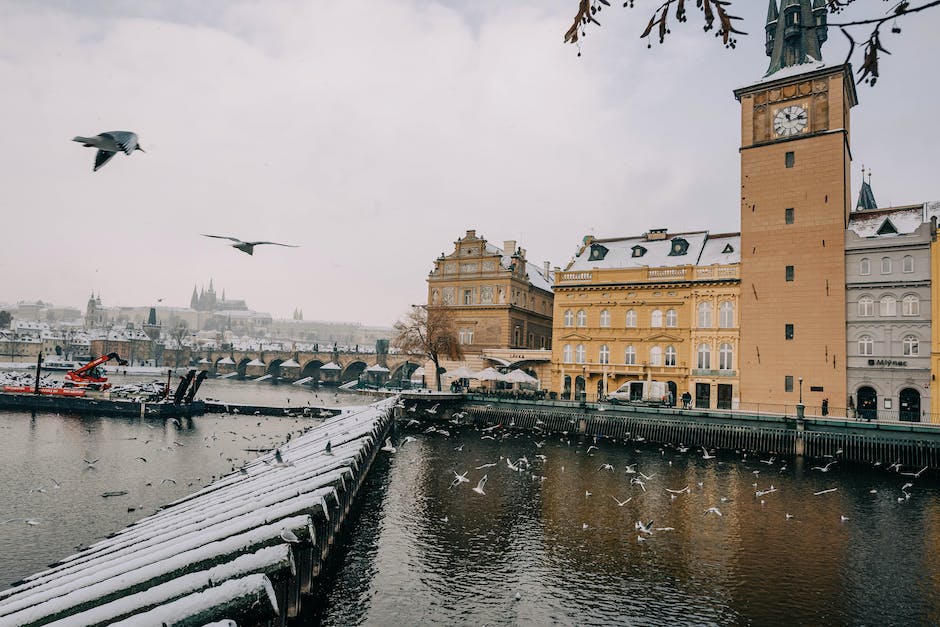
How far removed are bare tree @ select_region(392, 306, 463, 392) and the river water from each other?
2120cm

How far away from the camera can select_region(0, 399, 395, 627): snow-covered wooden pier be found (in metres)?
7.20

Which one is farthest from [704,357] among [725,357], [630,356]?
[630,356]

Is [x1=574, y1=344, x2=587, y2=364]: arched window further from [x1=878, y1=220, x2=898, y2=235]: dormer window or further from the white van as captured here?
[x1=878, y1=220, x2=898, y2=235]: dormer window

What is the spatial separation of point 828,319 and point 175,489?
38.6m

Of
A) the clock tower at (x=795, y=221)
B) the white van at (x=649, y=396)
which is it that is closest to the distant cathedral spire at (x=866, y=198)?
the clock tower at (x=795, y=221)

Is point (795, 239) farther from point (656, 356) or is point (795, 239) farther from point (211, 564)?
point (211, 564)

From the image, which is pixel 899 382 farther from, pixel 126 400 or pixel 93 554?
pixel 126 400

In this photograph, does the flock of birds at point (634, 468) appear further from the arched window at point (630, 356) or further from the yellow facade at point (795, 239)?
the arched window at point (630, 356)

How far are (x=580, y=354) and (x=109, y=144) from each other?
144 ft

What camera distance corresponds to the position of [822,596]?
45.6 ft

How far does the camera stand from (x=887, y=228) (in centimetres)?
3772

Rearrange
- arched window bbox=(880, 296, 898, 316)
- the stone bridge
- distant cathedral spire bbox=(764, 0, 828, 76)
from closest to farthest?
arched window bbox=(880, 296, 898, 316)
distant cathedral spire bbox=(764, 0, 828, 76)
the stone bridge

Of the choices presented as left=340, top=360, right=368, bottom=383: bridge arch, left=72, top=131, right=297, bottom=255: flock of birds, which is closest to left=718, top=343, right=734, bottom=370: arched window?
left=72, top=131, right=297, bottom=255: flock of birds

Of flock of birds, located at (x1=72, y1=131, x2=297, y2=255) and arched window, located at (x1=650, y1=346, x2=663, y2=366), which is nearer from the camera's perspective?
flock of birds, located at (x1=72, y1=131, x2=297, y2=255)
